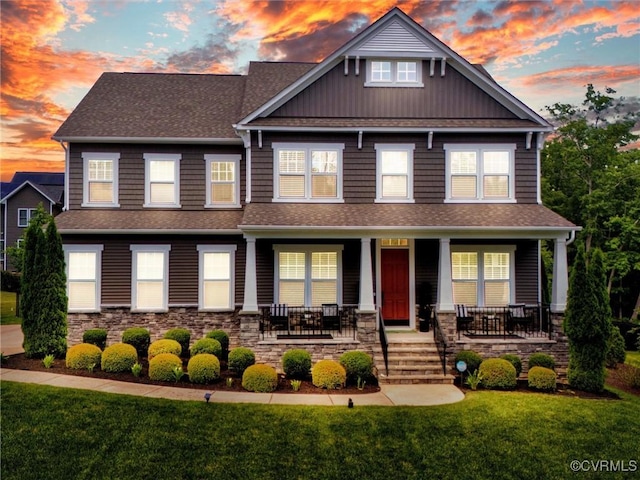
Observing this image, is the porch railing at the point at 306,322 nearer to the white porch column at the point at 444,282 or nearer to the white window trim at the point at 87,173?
the white porch column at the point at 444,282

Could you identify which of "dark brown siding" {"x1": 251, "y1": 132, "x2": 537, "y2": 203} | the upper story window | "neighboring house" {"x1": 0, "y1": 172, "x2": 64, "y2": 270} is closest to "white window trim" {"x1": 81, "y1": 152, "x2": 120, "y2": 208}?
"dark brown siding" {"x1": 251, "y1": 132, "x2": 537, "y2": 203}

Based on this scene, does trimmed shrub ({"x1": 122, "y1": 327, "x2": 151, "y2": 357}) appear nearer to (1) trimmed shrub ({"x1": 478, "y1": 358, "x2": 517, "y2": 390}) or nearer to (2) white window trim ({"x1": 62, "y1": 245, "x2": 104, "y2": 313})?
(2) white window trim ({"x1": 62, "y1": 245, "x2": 104, "y2": 313})

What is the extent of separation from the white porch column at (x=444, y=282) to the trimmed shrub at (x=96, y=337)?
410 inches

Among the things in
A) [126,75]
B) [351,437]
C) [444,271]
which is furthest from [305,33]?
[351,437]

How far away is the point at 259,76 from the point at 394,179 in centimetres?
789

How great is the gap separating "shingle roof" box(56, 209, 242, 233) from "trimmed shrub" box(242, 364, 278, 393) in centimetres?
566

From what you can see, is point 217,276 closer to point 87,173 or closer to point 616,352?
point 87,173

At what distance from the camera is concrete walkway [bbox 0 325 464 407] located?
1027cm

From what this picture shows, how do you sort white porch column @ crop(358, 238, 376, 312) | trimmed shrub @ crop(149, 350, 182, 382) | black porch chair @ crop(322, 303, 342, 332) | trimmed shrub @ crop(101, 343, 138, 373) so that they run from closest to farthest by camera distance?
trimmed shrub @ crop(149, 350, 182, 382), trimmed shrub @ crop(101, 343, 138, 373), white porch column @ crop(358, 238, 376, 312), black porch chair @ crop(322, 303, 342, 332)

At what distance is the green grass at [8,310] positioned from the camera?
22030 mm

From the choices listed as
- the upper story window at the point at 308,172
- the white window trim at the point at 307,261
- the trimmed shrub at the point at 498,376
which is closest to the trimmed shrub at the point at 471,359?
the trimmed shrub at the point at 498,376

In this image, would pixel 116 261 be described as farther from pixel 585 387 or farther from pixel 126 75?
pixel 585 387

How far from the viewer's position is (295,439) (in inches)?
331

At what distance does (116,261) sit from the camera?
15805 mm
